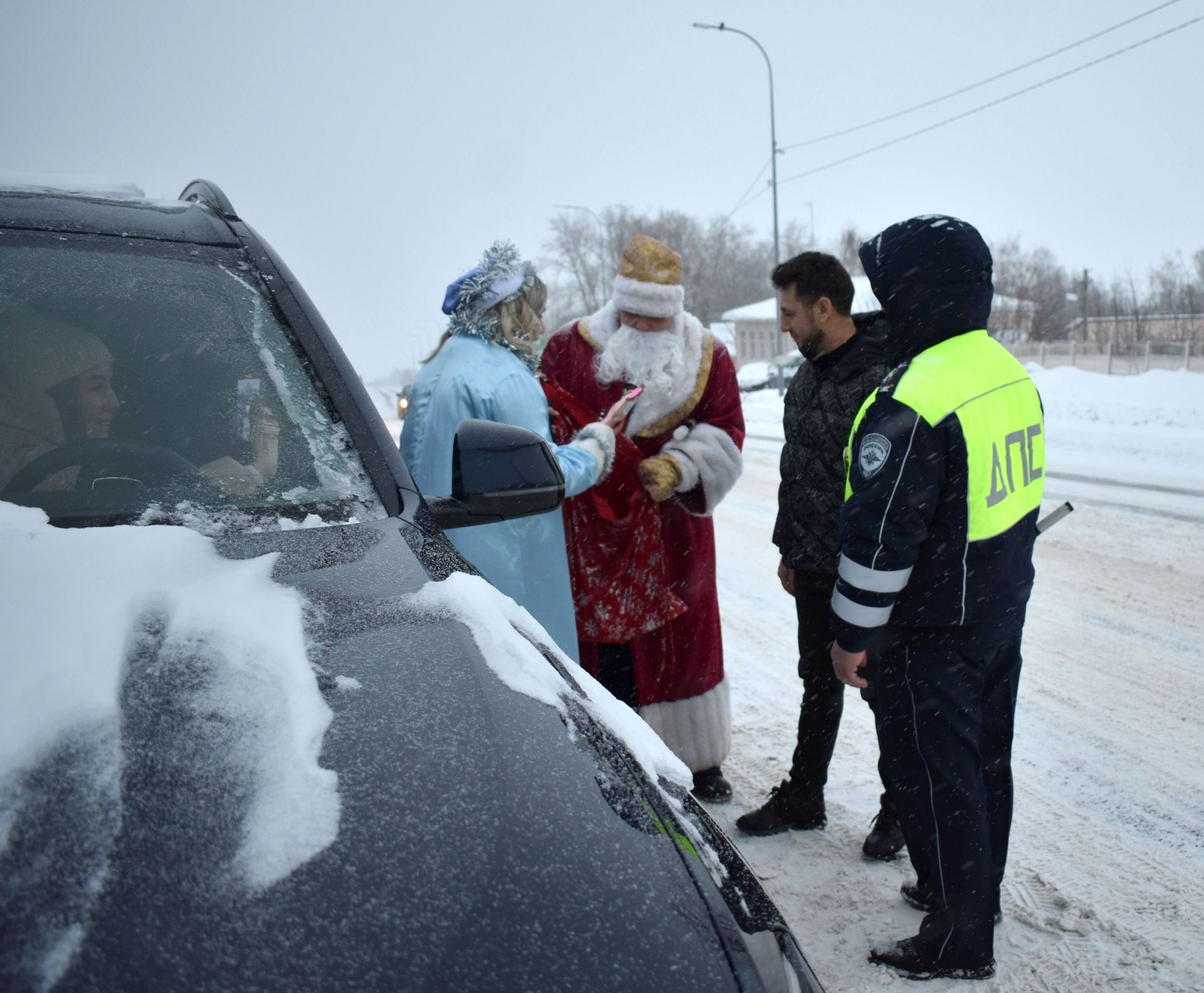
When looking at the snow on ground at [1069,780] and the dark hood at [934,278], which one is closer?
the dark hood at [934,278]

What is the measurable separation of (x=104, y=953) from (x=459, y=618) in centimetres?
63

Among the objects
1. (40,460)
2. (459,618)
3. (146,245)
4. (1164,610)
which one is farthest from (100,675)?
(1164,610)

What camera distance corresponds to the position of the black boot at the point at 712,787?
3377 millimetres

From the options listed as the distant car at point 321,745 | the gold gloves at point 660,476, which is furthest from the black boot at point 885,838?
the distant car at point 321,745

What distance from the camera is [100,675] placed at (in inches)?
39.9

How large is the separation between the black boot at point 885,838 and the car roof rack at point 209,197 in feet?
8.58

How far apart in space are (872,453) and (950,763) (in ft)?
2.62

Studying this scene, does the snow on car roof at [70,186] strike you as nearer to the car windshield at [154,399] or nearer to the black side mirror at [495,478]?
the car windshield at [154,399]

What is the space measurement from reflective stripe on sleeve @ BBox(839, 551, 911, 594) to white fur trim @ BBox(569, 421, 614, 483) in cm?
94

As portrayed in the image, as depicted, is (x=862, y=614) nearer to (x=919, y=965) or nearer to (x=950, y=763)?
(x=950, y=763)

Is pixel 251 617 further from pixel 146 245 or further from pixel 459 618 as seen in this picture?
pixel 146 245

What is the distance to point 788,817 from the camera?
311 centimetres

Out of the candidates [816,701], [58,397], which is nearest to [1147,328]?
[816,701]

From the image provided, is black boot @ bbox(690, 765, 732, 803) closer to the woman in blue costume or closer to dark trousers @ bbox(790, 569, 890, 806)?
dark trousers @ bbox(790, 569, 890, 806)
